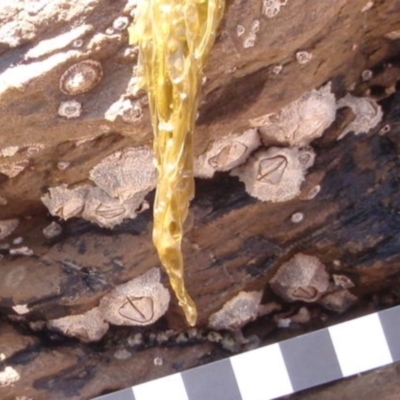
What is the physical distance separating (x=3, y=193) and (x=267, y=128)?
63 centimetres

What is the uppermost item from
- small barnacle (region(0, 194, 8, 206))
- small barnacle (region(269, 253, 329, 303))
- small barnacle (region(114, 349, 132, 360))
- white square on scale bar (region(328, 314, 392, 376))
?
small barnacle (region(0, 194, 8, 206))

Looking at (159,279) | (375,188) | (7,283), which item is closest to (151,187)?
(159,279)

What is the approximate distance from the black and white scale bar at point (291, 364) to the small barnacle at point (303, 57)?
759 millimetres

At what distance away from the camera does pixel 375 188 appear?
208 cm

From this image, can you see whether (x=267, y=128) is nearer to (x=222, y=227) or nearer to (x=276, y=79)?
(x=276, y=79)

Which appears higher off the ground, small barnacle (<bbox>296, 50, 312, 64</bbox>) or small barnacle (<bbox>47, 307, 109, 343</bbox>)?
small barnacle (<bbox>296, 50, 312, 64</bbox>)

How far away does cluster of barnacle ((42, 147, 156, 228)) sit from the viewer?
6.03 ft

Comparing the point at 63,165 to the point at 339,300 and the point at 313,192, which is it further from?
the point at 339,300

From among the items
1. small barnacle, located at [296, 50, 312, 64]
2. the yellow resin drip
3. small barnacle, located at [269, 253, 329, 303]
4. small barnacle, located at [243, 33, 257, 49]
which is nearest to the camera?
the yellow resin drip

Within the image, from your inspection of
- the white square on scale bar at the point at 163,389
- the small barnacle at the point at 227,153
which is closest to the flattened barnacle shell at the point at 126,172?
the small barnacle at the point at 227,153

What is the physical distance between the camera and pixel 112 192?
74.2 inches

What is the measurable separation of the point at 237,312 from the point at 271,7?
0.88 metres

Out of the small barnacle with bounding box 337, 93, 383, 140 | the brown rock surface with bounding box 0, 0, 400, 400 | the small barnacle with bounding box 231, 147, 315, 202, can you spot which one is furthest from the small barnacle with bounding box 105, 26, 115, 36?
the small barnacle with bounding box 337, 93, 383, 140

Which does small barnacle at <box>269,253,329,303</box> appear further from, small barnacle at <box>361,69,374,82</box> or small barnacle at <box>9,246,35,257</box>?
small barnacle at <box>9,246,35,257</box>
